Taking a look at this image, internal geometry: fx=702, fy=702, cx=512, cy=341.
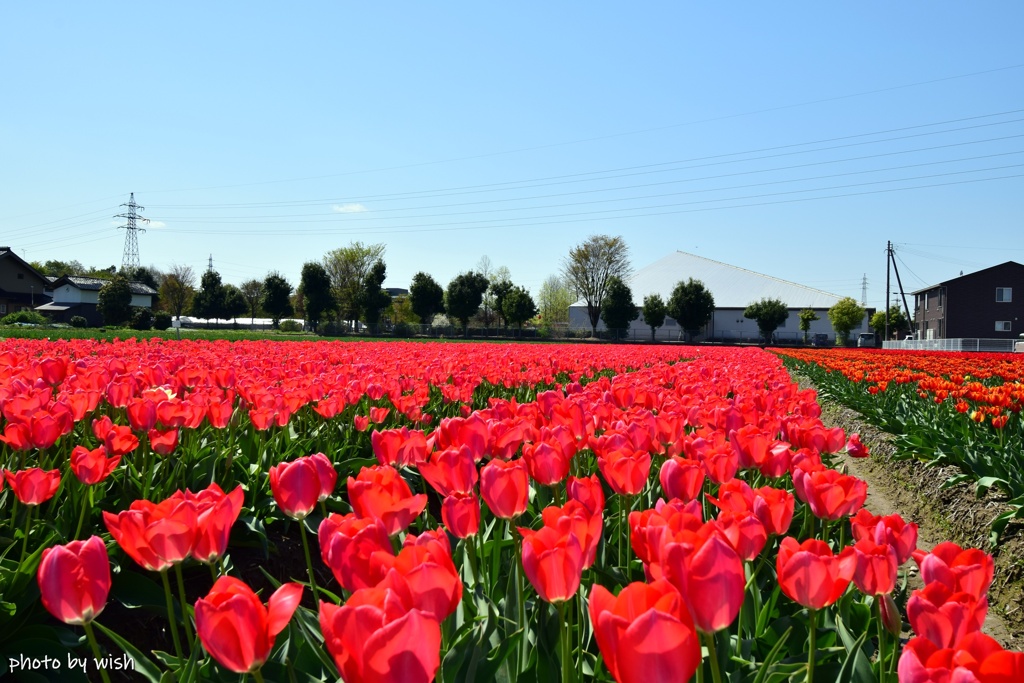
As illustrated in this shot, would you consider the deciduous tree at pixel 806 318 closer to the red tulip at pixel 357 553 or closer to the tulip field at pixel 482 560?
the tulip field at pixel 482 560

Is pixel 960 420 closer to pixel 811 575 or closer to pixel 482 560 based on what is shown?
pixel 482 560

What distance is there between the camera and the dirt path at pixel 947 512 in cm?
412

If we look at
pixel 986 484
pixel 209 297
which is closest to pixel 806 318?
pixel 209 297

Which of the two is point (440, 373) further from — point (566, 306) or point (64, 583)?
point (566, 306)

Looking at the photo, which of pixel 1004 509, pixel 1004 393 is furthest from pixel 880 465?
pixel 1004 509

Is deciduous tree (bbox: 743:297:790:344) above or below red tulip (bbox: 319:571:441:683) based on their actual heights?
above

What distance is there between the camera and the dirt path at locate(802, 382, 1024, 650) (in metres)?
4.12

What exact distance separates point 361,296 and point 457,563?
207 feet

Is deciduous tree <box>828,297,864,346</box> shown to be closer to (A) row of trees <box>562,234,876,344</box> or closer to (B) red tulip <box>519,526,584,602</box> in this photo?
(A) row of trees <box>562,234,876,344</box>

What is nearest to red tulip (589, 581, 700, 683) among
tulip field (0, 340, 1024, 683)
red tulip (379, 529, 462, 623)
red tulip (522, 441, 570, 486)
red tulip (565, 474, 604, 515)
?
tulip field (0, 340, 1024, 683)

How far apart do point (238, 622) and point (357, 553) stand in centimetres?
24

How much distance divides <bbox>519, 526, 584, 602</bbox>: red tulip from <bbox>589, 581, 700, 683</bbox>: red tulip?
324mm

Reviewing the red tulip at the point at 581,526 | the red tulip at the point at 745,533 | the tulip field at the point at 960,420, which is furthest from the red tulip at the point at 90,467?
the tulip field at the point at 960,420

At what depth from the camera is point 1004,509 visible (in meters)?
4.79
